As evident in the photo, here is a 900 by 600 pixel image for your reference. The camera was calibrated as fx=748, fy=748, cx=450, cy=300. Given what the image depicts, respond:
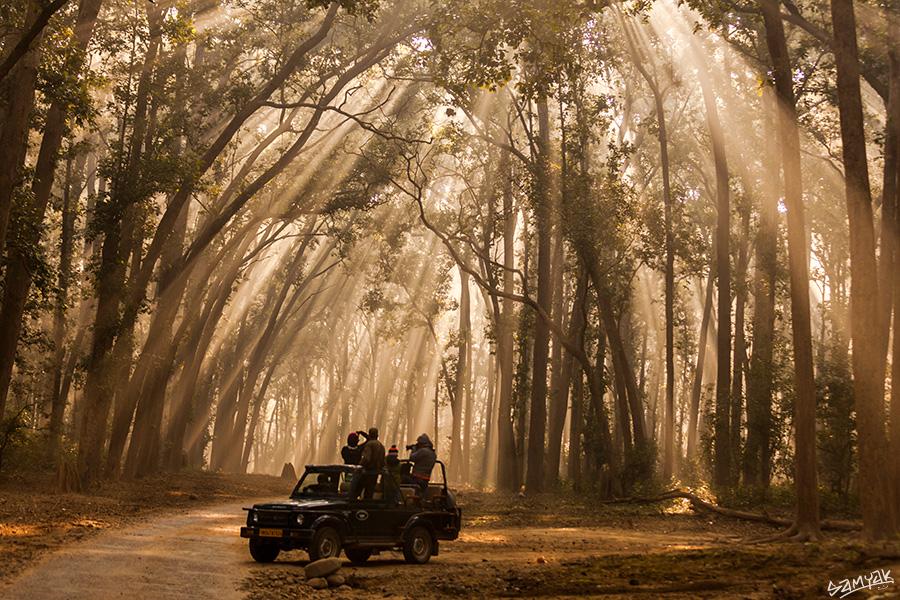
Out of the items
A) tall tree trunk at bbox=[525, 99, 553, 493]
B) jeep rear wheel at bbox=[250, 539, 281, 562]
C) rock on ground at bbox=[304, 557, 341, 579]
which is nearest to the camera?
rock on ground at bbox=[304, 557, 341, 579]

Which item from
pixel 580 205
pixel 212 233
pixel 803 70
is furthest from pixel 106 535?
pixel 803 70

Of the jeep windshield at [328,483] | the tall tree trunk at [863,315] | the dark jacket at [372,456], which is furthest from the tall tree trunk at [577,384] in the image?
the jeep windshield at [328,483]

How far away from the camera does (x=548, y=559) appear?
1012cm

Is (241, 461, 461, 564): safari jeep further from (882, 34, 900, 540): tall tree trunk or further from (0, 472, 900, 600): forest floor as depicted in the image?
(882, 34, 900, 540): tall tree trunk

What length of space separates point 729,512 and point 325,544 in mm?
10256

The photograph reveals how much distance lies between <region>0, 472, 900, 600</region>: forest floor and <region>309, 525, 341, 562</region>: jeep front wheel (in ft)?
0.97

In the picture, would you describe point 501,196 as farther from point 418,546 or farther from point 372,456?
point 418,546

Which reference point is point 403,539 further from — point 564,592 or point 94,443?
point 94,443

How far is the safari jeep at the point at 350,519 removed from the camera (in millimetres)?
8781

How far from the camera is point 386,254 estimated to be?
34656mm

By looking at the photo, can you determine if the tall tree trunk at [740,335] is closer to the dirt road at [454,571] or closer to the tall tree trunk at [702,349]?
the tall tree trunk at [702,349]

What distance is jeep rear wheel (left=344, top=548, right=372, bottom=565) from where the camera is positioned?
9.48 m

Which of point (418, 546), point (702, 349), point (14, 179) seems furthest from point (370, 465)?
point (702, 349)

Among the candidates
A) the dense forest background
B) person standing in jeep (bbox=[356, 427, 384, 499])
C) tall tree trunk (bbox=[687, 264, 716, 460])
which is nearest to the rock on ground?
person standing in jeep (bbox=[356, 427, 384, 499])
